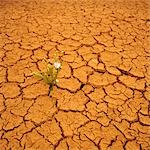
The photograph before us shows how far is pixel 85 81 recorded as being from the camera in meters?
2.59

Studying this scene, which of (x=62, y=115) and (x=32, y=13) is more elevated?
(x=32, y=13)

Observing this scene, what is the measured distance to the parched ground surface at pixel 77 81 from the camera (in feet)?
6.75

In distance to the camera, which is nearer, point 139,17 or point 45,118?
point 45,118

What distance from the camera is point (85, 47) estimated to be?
10.2ft

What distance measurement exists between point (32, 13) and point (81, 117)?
2.45 meters

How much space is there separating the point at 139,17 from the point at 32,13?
1.87 m

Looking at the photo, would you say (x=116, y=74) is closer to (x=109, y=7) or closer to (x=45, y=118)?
(x=45, y=118)

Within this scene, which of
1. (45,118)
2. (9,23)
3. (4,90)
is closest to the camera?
(45,118)

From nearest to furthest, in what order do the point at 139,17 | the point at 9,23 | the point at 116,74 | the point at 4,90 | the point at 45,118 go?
1. the point at 45,118
2. the point at 4,90
3. the point at 116,74
4. the point at 9,23
5. the point at 139,17

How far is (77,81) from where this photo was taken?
102 inches

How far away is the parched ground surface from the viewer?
206cm

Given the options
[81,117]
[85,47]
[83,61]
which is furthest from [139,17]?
[81,117]

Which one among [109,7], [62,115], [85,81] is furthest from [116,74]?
[109,7]

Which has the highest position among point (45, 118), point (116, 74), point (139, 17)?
point (139, 17)
